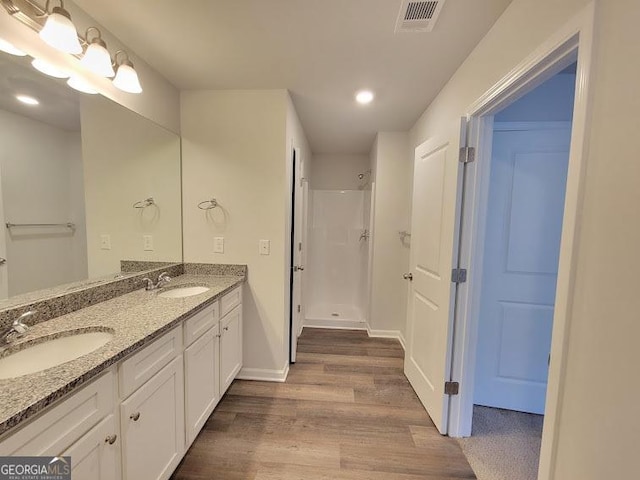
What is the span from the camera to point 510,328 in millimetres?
1937

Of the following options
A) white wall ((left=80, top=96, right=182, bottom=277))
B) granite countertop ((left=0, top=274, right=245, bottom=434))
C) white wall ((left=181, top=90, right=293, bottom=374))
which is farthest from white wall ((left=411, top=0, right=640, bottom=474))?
white wall ((left=80, top=96, right=182, bottom=277))

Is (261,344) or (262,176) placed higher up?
(262,176)

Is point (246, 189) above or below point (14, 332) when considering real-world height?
above

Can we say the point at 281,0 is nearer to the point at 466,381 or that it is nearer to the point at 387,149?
the point at 387,149

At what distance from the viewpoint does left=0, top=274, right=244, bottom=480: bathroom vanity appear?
0.74 m

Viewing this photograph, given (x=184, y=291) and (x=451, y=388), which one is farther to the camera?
(x=184, y=291)

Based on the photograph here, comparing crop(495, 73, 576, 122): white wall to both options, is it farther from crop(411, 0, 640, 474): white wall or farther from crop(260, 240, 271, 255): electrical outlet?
crop(260, 240, 271, 255): electrical outlet

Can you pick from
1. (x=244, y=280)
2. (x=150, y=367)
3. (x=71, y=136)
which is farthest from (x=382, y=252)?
(x=71, y=136)

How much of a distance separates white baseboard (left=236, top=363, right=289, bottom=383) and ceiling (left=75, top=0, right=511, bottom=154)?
2341 millimetres

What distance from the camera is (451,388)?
1.74 meters

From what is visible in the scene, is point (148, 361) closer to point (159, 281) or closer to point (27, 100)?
point (159, 281)

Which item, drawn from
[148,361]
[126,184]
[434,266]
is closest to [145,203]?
[126,184]

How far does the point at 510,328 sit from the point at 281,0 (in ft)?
8.06

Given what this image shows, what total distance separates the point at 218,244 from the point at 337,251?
214 centimetres
